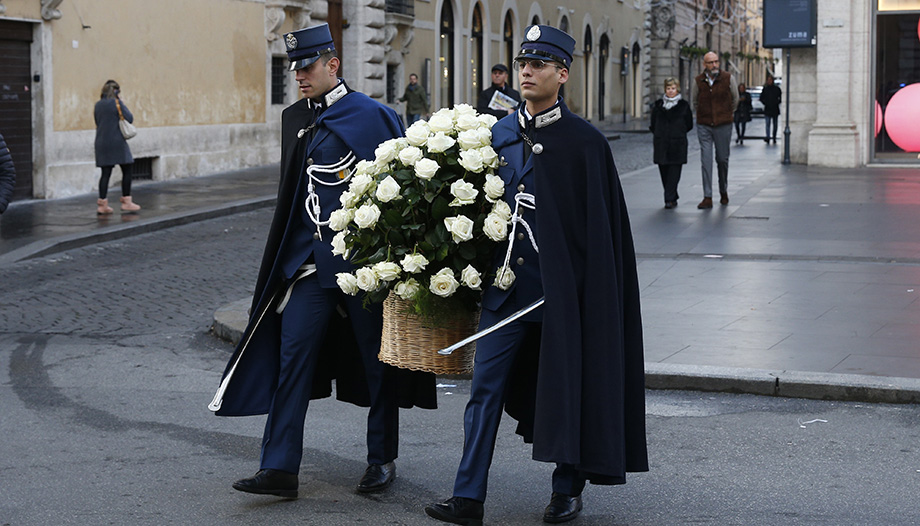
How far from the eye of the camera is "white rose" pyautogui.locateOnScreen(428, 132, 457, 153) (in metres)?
4.71

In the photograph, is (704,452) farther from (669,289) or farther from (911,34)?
(911,34)

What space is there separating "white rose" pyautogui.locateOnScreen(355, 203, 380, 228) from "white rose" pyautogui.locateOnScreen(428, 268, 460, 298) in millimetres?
328

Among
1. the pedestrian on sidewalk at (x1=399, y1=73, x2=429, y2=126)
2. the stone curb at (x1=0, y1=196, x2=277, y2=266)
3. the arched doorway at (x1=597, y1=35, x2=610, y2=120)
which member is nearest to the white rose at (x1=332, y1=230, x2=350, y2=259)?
the stone curb at (x1=0, y1=196, x2=277, y2=266)

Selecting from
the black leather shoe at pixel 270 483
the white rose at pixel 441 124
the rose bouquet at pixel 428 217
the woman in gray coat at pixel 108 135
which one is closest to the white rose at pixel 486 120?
the rose bouquet at pixel 428 217

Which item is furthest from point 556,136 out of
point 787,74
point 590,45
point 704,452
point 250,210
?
point 590,45

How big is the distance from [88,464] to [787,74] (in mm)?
19605

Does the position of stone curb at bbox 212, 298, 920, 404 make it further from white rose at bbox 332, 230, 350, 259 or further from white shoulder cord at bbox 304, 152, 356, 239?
white rose at bbox 332, 230, 350, 259

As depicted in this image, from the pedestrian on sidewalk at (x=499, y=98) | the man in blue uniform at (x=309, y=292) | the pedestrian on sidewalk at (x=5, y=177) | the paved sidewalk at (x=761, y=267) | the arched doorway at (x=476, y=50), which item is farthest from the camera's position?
the arched doorway at (x=476, y=50)

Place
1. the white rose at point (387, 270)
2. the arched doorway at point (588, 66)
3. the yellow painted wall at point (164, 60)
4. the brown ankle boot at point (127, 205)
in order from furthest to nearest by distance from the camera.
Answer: the arched doorway at point (588, 66) → the yellow painted wall at point (164, 60) → the brown ankle boot at point (127, 205) → the white rose at point (387, 270)

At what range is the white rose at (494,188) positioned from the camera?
4.63 metres

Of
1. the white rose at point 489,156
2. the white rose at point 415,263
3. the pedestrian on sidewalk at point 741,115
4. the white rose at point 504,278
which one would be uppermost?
the pedestrian on sidewalk at point 741,115

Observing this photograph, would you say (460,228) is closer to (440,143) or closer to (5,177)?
(440,143)

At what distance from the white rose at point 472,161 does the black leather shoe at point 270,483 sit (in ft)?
4.57

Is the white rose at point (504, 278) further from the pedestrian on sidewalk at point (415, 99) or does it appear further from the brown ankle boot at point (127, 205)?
the pedestrian on sidewalk at point (415, 99)
